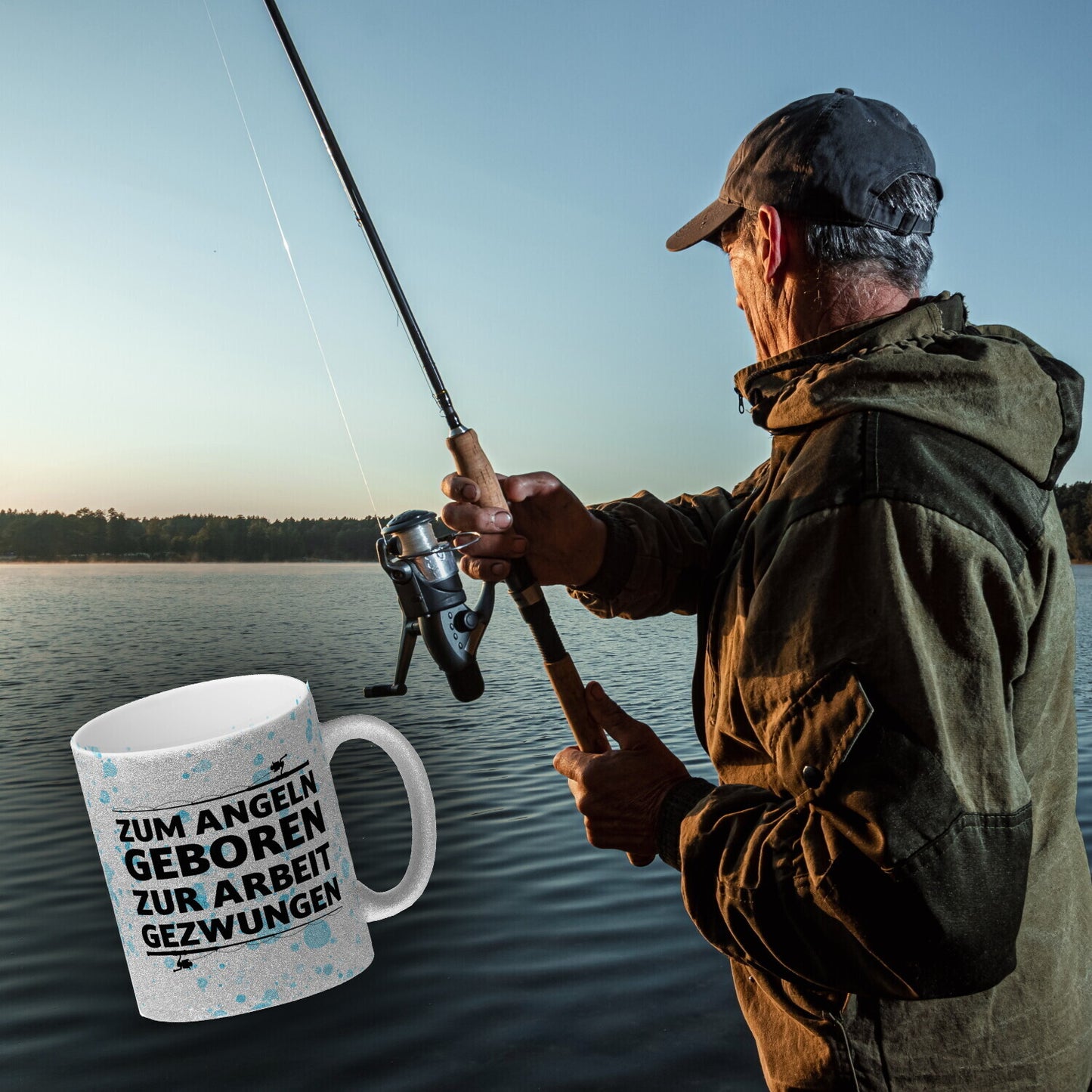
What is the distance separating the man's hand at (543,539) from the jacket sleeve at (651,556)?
0.13 ft

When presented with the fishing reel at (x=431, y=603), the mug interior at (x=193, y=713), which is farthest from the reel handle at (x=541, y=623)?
the mug interior at (x=193, y=713)

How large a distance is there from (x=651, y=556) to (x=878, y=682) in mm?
988

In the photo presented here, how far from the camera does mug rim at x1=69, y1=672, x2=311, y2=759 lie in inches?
36.0

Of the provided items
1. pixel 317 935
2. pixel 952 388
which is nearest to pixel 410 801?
pixel 317 935

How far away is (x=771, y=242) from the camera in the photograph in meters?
1.57

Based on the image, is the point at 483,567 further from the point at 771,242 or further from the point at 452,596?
the point at 771,242

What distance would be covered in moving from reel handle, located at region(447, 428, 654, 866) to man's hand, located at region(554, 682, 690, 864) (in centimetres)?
22

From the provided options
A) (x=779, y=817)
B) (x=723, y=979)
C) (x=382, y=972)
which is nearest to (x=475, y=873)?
(x=382, y=972)

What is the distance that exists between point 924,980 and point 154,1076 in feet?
11.4

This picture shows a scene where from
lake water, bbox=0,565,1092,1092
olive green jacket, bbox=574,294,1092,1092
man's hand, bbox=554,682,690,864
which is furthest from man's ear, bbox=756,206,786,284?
lake water, bbox=0,565,1092,1092

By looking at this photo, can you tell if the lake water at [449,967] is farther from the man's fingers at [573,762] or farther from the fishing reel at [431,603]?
the man's fingers at [573,762]

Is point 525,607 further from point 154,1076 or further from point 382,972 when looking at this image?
point 382,972

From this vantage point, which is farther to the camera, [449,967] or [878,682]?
[449,967]

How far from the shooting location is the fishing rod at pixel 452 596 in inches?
76.6
